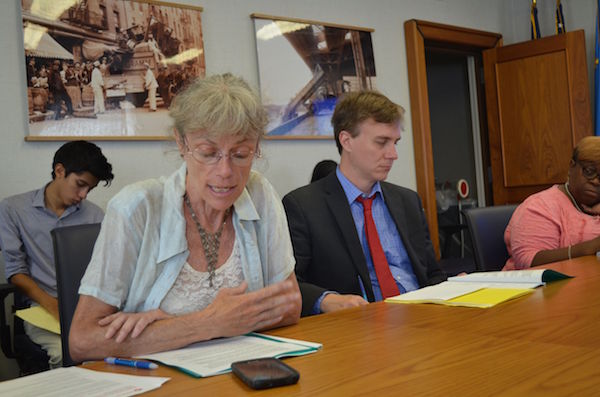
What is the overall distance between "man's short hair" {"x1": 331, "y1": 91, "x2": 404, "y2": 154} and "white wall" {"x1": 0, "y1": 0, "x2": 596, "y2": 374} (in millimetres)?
386

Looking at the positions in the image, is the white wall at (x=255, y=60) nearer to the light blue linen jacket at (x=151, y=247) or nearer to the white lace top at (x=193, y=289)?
the light blue linen jacket at (x=151, y=247)

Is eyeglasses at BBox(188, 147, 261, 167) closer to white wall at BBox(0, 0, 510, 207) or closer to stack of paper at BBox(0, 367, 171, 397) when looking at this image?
white wall at BBox(0, 0, 510, 207)

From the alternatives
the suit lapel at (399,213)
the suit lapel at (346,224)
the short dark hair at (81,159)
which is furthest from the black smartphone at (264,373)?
the short dark hair at (81,159)

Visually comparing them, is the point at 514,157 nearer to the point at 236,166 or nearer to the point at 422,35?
the point at 422,35

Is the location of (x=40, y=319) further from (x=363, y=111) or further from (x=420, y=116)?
(x=420, y=116)

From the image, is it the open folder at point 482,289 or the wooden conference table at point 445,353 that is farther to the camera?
the open folder at point 482,289

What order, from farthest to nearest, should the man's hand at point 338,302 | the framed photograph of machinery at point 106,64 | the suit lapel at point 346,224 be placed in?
the framed photograph of machinery at point 106,64, the suit lapel at point 346,224, the man's hand at point 338,302

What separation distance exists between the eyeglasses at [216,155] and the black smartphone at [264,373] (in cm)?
56

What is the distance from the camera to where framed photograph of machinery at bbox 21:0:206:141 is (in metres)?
2.95

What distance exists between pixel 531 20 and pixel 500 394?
4.96 m

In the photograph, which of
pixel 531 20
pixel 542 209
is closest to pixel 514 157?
pixel 531 20

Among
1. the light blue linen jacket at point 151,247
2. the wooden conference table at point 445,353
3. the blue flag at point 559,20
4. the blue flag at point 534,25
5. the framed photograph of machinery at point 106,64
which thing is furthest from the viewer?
the blue flag at point 534,25

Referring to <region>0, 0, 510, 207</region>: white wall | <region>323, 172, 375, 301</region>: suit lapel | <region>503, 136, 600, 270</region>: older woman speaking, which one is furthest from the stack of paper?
<region>503, 136, 600, 270</region>: older woman speaking

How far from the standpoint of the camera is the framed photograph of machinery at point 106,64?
2.95 meters
